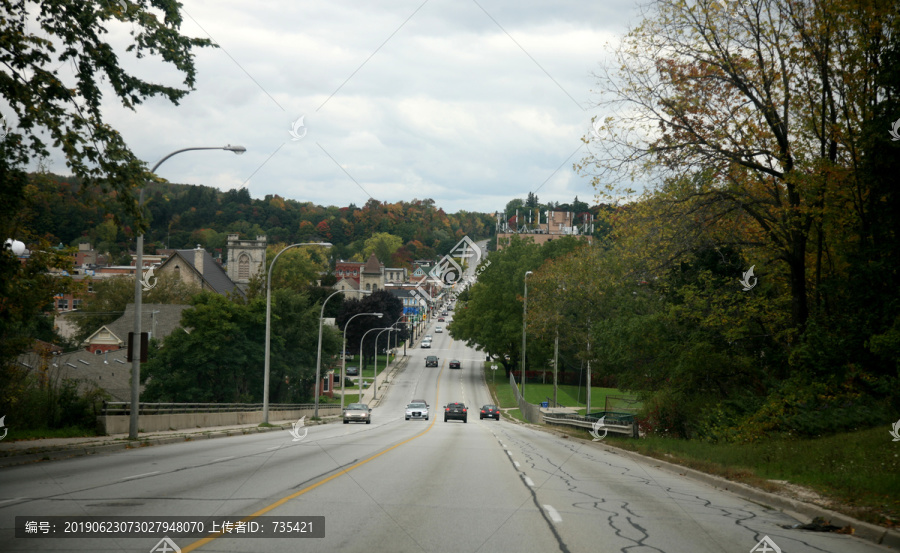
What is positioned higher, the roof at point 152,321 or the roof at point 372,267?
the roof at point 372,267

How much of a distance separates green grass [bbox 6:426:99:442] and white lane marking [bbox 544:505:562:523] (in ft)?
51.7

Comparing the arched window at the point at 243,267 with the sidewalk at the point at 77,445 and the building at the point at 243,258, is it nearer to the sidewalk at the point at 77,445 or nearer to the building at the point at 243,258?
the building at the point at 243,258

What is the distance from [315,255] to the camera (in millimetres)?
182625

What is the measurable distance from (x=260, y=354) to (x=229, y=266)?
65.2 m

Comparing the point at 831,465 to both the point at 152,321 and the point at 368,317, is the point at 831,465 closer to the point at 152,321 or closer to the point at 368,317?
the point at 152,321

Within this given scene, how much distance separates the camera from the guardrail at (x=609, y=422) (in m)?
28.8

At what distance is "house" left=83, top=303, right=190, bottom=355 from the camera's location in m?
68.9

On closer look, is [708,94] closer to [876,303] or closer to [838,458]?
[876,303]

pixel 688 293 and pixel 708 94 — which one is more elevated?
pixel 708 94

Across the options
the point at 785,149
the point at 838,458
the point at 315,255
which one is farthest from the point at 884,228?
the point at 315,255

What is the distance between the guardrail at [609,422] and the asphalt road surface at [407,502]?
9.96 metres

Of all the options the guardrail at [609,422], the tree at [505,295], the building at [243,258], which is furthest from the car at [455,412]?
the building at [243,258]

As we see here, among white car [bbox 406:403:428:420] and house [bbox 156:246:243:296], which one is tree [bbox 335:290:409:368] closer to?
house [bbox 156:246:243:296]

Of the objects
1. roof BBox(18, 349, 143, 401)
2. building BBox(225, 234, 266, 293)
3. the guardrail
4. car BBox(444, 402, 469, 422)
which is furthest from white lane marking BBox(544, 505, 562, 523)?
building BBox(225, 234, 266, 293)
